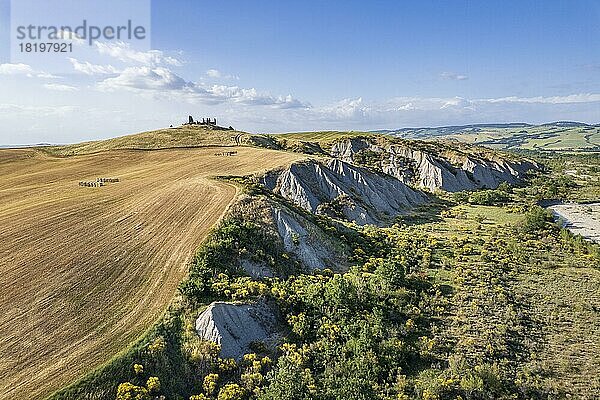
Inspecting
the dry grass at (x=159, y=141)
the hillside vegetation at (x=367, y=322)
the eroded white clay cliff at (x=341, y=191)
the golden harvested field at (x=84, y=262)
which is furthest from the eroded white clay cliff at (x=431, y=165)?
the golden harvested field at (x=84, y=262)

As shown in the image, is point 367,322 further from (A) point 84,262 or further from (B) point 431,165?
(B) point 431,165

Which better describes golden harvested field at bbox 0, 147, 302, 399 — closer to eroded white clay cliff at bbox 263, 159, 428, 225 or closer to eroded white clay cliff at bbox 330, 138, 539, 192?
eroded white clay cliff at bbox 263, 159, 428, 225

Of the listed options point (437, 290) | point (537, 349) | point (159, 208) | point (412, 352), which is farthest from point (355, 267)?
point (159, 208)

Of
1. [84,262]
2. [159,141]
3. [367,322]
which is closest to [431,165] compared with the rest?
[159,141]

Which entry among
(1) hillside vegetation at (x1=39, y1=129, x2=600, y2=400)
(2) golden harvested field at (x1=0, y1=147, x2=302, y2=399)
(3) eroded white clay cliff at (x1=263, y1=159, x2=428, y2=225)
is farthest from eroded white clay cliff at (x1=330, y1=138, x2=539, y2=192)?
(2) golden harvested field at (x1=0, y1=147, x2=302, y2=399)

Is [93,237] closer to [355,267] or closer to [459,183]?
[355,267]

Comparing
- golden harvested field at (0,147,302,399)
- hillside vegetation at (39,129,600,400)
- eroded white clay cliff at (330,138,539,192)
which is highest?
eroded white clay cliff at (330,138,539,192)

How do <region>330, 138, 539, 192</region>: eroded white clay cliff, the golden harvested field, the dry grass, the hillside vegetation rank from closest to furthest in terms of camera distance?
the golden harvested field, the hillside vegetation, the dry grass, <region>330, 138, 539, 192</region>: eroded white clay cliff

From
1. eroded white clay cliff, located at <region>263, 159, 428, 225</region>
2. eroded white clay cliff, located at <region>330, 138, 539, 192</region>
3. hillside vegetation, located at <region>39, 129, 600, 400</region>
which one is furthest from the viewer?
eroded white clay cliff, located at <region>330, 138, 539, 192</region>

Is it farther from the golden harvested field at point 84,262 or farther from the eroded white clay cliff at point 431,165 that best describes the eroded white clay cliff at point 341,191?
the eroded white clay cliff at point 431,165
